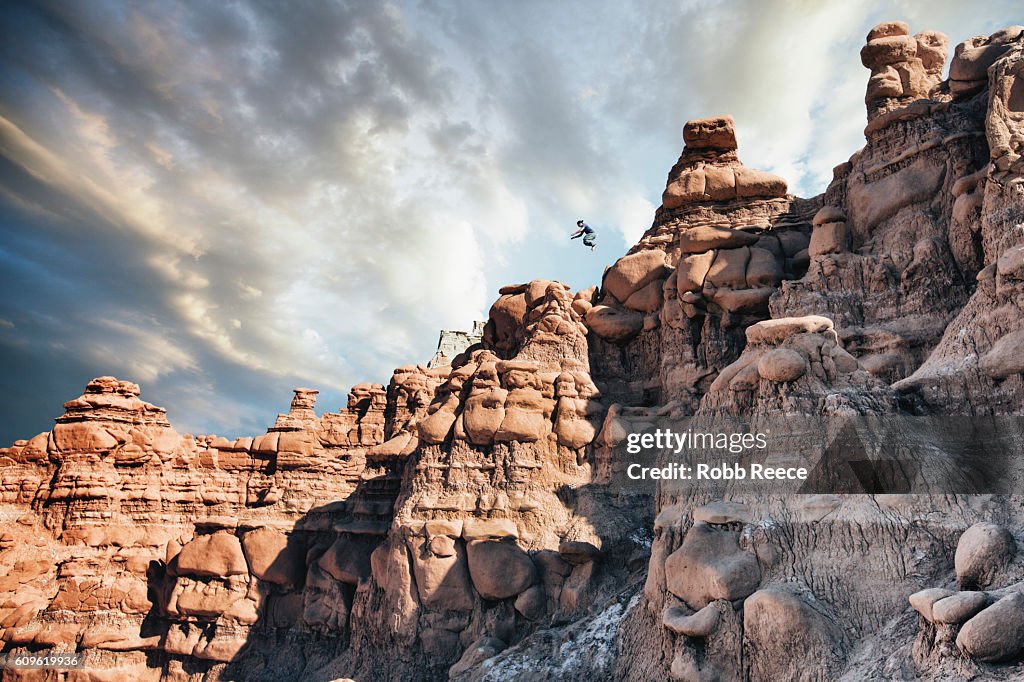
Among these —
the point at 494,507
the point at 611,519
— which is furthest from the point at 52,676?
the point at 611,519

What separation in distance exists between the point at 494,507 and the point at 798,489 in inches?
388

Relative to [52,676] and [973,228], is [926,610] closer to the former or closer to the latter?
[973,228]

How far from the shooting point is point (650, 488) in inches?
792

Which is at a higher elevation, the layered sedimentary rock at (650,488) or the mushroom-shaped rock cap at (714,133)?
the mushroom-shaped rock cap at (714,133)

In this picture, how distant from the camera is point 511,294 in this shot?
29297 millimetres

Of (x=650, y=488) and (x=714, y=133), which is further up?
(x=714, y=133)

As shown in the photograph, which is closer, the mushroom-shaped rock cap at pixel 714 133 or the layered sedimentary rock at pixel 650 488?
the layered sedimentary rock at pixel 650 488

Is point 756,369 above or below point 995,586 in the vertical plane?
above

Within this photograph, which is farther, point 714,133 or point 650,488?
point 714,133

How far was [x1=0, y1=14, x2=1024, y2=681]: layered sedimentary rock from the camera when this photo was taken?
985cm

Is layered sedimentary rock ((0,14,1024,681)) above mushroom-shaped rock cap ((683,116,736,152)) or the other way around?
the other way around

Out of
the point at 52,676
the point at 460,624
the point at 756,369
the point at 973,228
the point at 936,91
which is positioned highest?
the point at 936,91

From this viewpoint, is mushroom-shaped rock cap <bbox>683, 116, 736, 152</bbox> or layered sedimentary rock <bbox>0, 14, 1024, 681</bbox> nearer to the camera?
layered sedimentary rock <bbox>0, 14, 1024, 681</bbox>

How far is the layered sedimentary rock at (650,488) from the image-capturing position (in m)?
9.85
